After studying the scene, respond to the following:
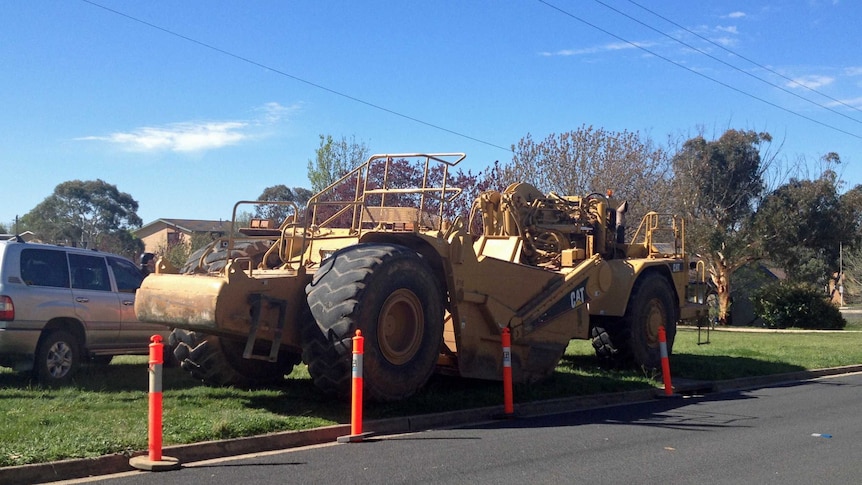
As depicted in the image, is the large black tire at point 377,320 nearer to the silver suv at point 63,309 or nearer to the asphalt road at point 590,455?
the asphalt road at point 590,455

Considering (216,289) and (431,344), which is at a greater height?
(216,289)

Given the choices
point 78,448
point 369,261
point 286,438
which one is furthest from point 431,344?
point 78,448

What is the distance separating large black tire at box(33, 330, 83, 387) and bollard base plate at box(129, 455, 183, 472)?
412cm

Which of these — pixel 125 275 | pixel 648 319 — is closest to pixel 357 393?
pixel 125 275

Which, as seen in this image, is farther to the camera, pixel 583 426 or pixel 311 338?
pixel 583 426

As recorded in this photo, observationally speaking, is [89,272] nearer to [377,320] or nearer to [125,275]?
[125,275]

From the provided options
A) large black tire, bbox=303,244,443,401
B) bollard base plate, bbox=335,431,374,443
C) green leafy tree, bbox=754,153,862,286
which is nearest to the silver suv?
large black tire, bbox=303,244,443,401

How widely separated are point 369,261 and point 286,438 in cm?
192

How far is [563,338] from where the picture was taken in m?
11.9

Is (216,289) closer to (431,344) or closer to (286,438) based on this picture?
(286,438)

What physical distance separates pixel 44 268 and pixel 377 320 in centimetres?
483

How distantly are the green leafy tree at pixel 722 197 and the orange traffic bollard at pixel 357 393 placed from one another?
101 ft

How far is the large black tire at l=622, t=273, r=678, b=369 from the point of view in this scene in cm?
1359

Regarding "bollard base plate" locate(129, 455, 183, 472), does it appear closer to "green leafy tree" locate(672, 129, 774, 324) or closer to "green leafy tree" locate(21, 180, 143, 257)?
"green leafy tree" locate(672, 129, 774, 324)
